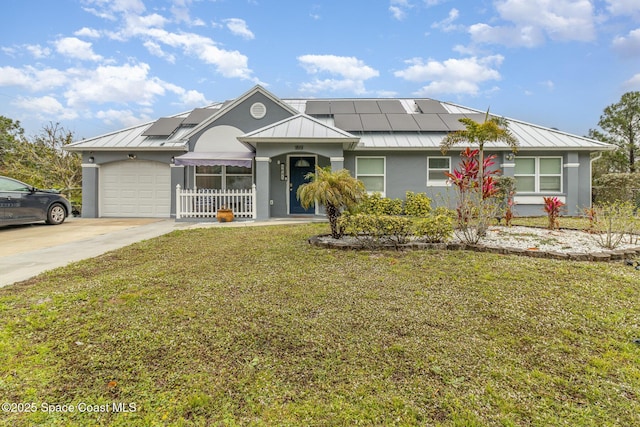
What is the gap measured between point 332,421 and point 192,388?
3.31 feet

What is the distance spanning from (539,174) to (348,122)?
849 cm

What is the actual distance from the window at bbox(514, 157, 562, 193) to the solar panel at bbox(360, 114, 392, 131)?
5.73m

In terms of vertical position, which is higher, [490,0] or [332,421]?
[490,0]

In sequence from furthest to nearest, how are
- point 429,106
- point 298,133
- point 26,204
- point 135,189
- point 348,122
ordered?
point 429,106
point 348,122
point 135,189
point 298,133
point 26,204

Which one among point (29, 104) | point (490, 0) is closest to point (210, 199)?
point (490, 0)

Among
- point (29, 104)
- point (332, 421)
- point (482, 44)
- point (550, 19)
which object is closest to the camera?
point (332, 421)

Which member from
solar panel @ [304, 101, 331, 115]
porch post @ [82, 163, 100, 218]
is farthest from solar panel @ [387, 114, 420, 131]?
porch post @ [82, 163, 100, 218]

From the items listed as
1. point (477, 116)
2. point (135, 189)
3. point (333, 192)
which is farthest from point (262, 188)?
point (477, 116)

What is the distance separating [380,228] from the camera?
5961 millimetres

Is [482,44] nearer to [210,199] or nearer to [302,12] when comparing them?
[302,12]

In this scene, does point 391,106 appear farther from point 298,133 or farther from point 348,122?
point 298,133

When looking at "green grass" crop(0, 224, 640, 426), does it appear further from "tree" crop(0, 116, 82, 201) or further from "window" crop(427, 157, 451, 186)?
"tree" crop(0, 116, 82, 201)

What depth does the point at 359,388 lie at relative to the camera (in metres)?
2.19

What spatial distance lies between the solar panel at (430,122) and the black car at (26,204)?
14.1 meters
